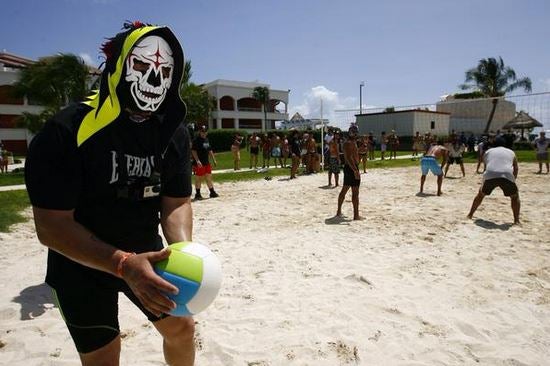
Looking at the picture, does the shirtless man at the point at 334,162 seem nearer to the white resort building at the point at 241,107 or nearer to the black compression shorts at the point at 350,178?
the black compression shorts at the point at 350,178

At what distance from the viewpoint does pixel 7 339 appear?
3264 millimetres

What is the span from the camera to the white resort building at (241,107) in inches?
2025

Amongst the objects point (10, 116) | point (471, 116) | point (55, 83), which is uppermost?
point (10, 116)

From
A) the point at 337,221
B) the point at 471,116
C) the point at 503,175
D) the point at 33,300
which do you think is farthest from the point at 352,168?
the point at 471,116

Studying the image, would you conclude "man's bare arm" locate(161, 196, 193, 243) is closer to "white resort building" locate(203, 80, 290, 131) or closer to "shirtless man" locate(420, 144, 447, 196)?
"shirtless man" locate(420, 144, 447, 196)

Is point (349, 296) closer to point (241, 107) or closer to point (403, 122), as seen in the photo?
point (403, 122)

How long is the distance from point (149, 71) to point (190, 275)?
94cm

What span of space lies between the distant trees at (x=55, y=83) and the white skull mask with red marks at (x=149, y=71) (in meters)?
19.1

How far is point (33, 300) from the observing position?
4.11 m

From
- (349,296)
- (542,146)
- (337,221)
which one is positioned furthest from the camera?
(542,146)

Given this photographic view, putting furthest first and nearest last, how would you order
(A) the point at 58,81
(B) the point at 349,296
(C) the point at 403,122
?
(C) the point at 403,122 < (A) the point at 58,81 < (B) the point at 349,296

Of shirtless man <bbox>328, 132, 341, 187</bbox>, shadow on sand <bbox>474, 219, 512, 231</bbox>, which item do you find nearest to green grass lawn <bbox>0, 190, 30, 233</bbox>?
shirtless man <bbox>328, 132, 341, 187</bbox>

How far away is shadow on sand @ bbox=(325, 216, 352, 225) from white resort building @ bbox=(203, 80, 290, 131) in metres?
42.5

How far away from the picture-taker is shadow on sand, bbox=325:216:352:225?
760cm
